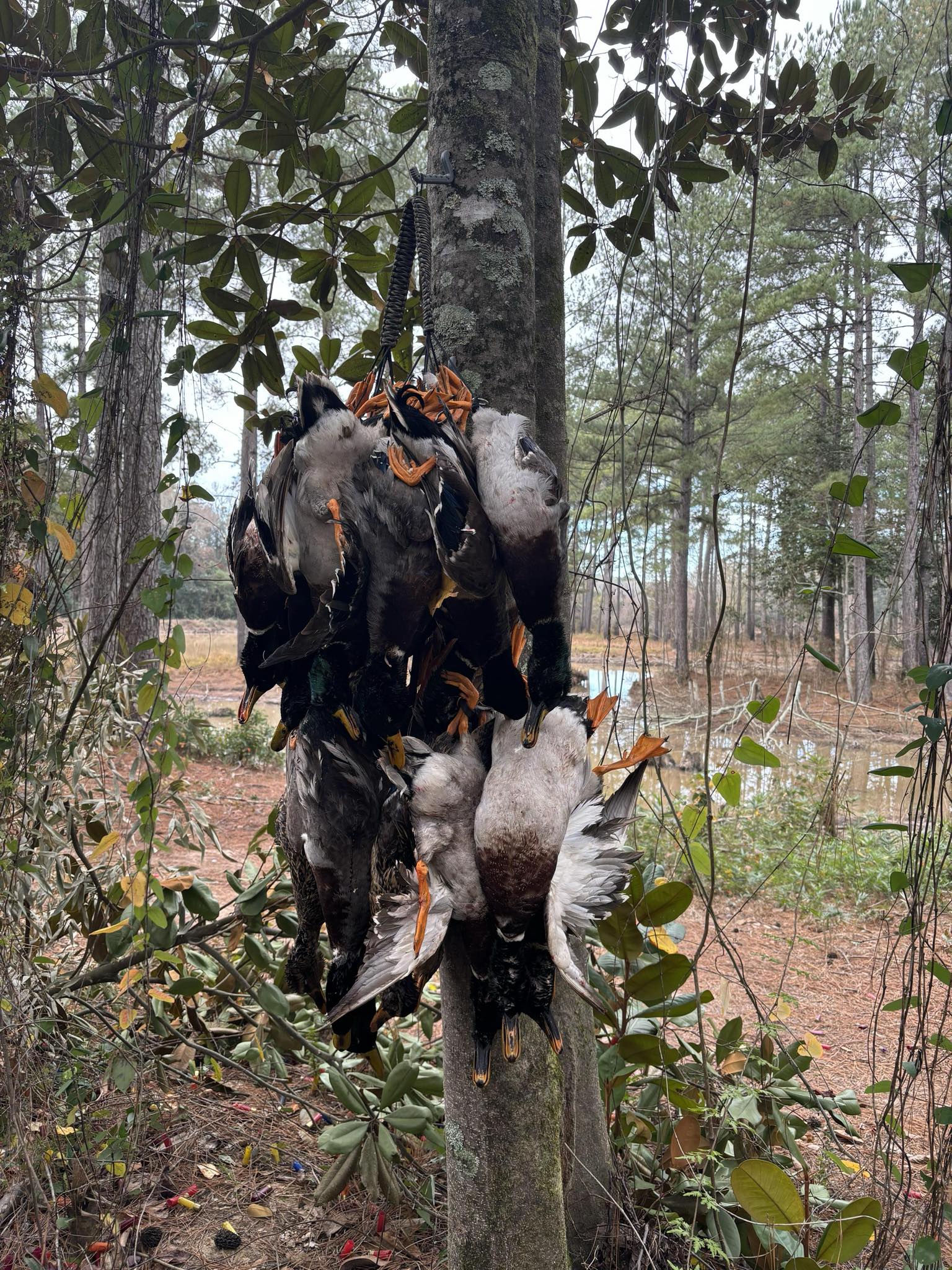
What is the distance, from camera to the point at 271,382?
7.34 ft

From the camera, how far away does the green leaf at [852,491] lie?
1.38 metres

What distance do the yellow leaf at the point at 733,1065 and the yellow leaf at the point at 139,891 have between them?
1.67 meters

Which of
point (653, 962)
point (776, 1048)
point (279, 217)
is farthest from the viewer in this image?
point (776, 1048)

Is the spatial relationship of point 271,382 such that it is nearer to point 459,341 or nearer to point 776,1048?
point 459,341

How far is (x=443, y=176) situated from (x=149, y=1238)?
243cm

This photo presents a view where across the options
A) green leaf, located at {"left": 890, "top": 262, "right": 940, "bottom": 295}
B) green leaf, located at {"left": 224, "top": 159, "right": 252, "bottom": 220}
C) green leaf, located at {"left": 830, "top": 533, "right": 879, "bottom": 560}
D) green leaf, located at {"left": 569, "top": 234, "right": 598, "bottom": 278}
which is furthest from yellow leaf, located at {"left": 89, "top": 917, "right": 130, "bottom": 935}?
green leaf, located at {"left": 569, "top": 234, "right": 598, "bottom": 278}

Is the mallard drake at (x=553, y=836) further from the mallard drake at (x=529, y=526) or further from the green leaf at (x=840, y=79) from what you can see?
the green leaf at (x=840, y=79)

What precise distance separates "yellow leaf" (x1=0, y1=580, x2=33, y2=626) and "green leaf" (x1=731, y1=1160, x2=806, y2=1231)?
1815mm

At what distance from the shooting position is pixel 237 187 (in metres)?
1.72

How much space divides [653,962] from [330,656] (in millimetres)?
1235

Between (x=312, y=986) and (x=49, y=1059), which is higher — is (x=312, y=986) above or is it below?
above

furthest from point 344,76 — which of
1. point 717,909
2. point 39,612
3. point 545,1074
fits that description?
point 717,909

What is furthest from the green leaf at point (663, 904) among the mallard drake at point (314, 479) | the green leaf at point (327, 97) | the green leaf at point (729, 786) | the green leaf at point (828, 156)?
the green leaf at point (828, 156)

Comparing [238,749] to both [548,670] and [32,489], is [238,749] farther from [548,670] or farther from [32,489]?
[548,670]
